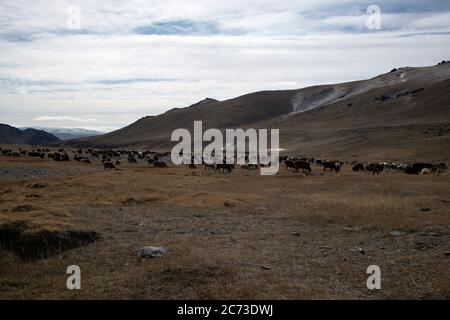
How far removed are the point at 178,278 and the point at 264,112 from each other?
183 metres

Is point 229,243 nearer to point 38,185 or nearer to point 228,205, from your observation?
point 228,205

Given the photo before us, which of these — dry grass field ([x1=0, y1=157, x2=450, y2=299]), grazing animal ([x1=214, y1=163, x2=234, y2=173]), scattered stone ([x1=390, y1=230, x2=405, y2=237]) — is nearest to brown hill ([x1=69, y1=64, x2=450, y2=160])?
grazing animal ([x1=214, y1=163, x2=234, y2=173])

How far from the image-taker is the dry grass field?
386 inches

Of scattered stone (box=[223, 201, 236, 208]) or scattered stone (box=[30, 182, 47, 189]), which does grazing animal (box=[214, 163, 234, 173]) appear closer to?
scattered stone (box=[30, 182, 47, 189])

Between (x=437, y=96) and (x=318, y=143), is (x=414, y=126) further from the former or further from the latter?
(x=437, y=96)

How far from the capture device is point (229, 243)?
14.0 meters

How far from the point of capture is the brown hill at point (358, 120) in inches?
3027

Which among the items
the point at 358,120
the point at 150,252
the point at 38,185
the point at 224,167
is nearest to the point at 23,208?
the point at 150,252

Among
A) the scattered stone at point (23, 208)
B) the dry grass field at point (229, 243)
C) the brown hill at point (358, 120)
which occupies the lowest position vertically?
the dry grass field at point (229, 243)

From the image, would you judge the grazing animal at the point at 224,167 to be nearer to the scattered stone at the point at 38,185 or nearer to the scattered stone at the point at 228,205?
the scattered stone at the point at 38,185

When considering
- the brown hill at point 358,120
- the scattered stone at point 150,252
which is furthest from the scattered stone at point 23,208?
the brown hill at point 358,120

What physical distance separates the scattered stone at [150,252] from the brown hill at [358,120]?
52.8 metres

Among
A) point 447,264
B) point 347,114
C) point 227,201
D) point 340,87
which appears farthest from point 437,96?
point 447,264

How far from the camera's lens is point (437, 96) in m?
117
